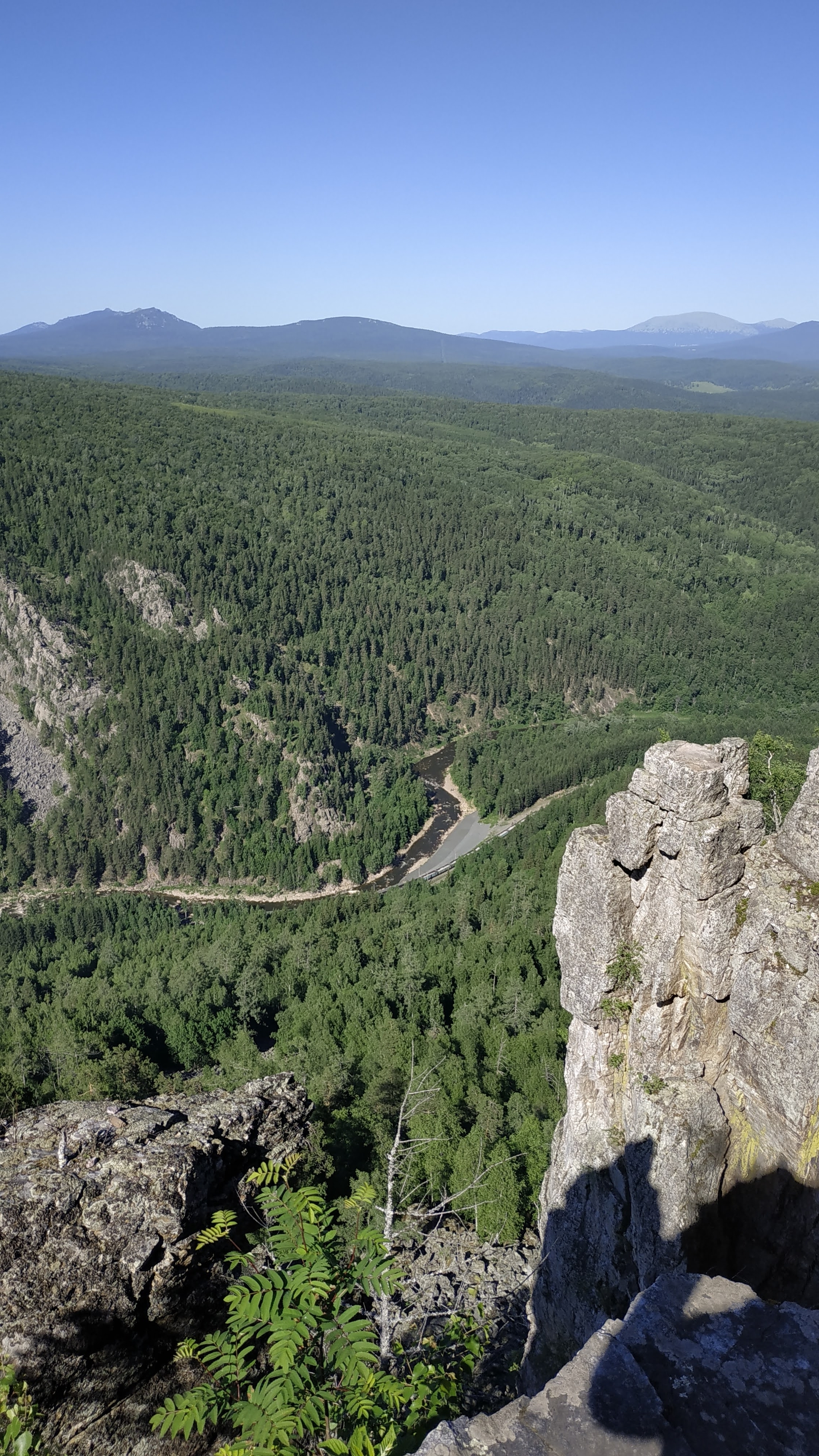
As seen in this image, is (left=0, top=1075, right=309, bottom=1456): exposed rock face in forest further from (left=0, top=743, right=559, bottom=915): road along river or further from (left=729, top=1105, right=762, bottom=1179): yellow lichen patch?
(left=0, top=743, right=559, bottom=915): road along river

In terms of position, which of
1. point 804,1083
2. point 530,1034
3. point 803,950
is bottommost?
point 530,1034

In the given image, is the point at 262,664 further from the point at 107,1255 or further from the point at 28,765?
the point at 107,1255

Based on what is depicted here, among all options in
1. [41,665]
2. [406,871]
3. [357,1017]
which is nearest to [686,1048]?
[357,1017]

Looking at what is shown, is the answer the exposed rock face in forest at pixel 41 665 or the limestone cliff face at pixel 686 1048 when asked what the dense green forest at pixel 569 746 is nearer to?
the exposed rock face in forest at pixel 41 665

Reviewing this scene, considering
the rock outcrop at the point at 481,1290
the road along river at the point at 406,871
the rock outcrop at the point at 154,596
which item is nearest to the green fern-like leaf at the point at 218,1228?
the rock outcrop at the point at 481,1290

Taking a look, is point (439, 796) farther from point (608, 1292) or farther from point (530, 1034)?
point (608, 1292)

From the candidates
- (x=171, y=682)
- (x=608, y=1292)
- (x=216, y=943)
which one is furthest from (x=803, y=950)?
(x=171, y=682)
